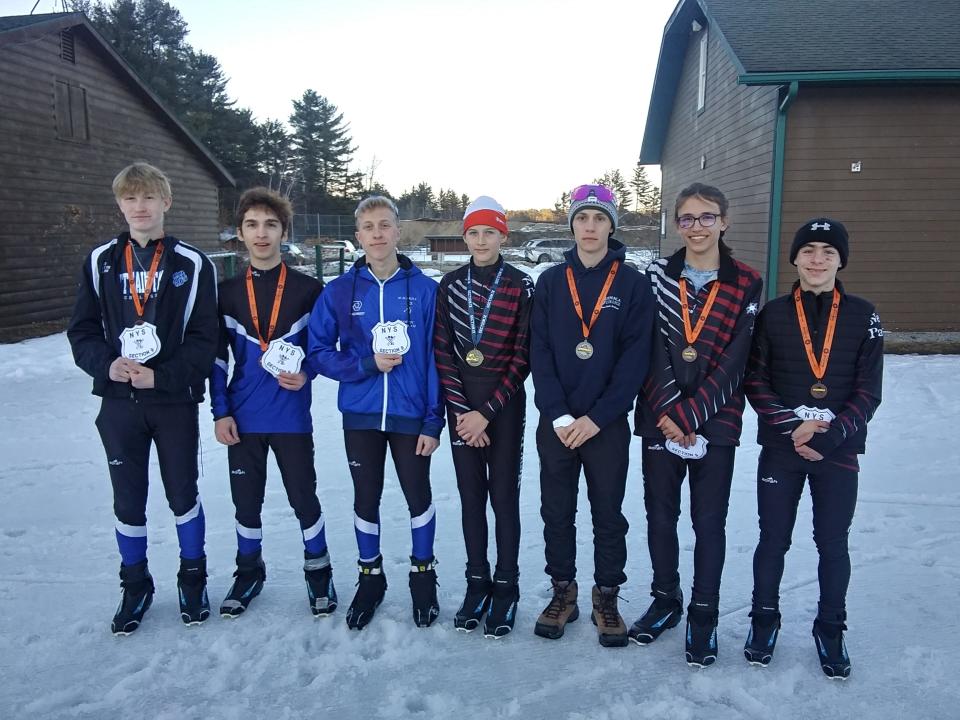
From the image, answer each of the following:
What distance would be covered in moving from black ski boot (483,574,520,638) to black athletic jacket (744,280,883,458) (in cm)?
132

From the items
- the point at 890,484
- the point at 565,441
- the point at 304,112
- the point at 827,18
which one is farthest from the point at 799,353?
the point at 304,112

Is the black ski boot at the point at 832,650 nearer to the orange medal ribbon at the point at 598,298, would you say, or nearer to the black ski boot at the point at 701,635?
the black ski boot at the point at 701,635

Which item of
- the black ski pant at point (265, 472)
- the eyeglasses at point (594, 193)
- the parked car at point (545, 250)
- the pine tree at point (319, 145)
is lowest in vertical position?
the black ski pant at point (265, 472)

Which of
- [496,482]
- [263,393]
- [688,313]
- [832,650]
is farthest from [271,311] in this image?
[832,650]

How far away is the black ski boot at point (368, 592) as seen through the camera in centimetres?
325

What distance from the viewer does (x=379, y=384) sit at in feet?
10.7

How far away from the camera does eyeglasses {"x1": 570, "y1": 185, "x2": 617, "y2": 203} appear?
10.3ft

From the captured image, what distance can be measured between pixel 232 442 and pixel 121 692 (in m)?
1.11

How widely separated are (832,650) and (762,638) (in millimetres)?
271

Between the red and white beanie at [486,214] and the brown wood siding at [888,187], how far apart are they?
8743mm

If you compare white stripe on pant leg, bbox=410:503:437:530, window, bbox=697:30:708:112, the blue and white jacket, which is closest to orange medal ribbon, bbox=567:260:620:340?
the blue and white jacket

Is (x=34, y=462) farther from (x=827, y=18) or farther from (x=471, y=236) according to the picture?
(x=827, y=18)

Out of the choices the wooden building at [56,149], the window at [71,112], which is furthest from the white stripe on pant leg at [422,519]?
the window at [71,112]

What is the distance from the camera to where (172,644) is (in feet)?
10.2
